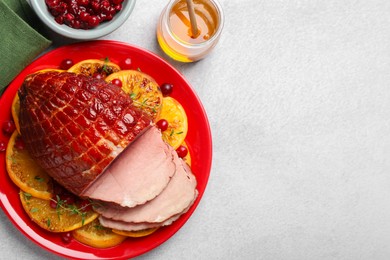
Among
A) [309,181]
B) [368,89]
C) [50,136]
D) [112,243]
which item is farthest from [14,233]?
[368,89]

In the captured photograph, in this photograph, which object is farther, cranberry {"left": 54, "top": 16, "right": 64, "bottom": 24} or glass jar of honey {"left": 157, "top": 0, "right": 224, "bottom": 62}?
glass jar of honey {"left": 157, "top": 0, "right": 224, "bottom": 62}

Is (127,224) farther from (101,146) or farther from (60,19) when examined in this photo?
(60,19)

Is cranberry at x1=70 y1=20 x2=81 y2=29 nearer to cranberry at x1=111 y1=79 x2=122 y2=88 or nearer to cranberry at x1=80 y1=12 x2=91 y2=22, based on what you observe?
cranberry at x1=80 y1=12 x2=91 y2=22

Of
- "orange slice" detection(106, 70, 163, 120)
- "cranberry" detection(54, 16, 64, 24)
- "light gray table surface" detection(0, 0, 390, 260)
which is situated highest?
"cranberry" detection(54, 16, 64, 24)

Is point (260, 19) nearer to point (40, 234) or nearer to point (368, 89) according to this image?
point (368, 89)

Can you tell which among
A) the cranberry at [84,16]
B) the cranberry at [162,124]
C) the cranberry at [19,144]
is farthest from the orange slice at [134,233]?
the cranberry at [84,16]

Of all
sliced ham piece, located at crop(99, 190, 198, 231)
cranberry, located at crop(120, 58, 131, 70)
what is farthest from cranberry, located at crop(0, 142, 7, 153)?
cranberry, located at crop(120, 58, 131, 70)

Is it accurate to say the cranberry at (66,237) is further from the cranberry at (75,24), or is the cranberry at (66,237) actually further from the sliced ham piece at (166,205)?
the cranberry at (75,24)
